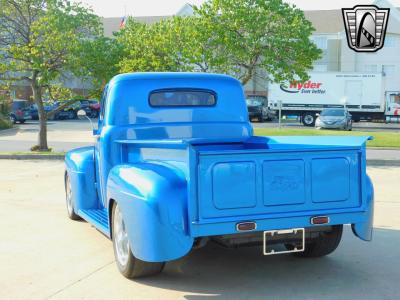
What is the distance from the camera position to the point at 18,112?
36.7 metres

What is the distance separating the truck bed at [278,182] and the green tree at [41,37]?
12776 millimetres

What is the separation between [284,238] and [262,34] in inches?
555

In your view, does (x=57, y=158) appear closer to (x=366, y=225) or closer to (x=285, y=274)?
(x=285, y=274)

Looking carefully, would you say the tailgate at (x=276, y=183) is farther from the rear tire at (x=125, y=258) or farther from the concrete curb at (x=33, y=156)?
the concrete curb at (x=33, y=156)

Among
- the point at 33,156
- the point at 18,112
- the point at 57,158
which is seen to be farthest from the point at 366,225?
the point at 18,112

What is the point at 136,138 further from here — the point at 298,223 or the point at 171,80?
the point at 298,223

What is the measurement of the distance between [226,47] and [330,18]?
40377 mm

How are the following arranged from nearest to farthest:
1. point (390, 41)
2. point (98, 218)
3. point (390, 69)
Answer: point (98, 218), point (390, 69), point (390, 41)

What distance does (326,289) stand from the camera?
16.0 feet

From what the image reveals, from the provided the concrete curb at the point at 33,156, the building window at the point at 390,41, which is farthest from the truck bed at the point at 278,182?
the building window at the point at 390,41

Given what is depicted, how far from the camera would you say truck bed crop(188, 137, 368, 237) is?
441 cm

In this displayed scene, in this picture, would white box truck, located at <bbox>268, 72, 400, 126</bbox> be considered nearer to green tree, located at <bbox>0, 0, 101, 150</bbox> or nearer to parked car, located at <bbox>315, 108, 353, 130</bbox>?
parked car, located at <bbox>315, 108, 353, 130</bbox>

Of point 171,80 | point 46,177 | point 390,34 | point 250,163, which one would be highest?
point 390,34

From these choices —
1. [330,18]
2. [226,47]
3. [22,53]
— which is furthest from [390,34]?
[22,53]
